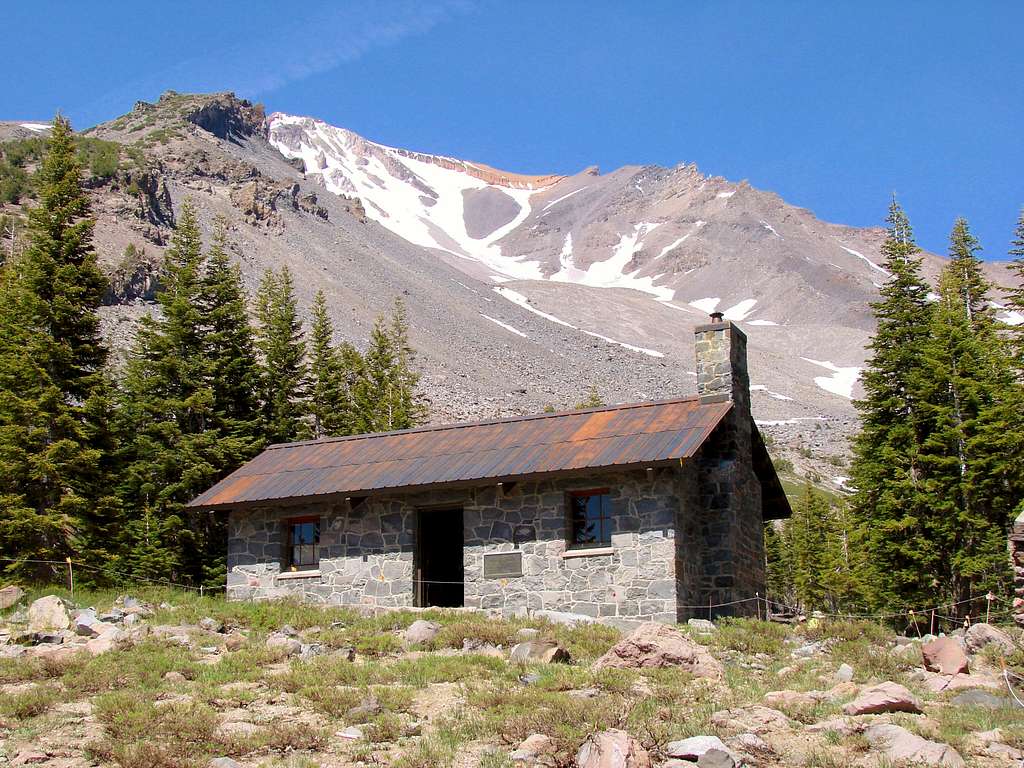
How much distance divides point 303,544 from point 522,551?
523 centimetres

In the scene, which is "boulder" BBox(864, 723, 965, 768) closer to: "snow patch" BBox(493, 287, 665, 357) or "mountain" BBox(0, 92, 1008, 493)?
"mountain" BBox(0, 92, 1008, 493)

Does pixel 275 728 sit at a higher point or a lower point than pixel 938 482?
lower

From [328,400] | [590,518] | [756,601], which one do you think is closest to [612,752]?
[590,518]

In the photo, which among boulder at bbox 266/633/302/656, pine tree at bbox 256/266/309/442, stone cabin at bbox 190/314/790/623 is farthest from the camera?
pine tree at bbox 256/266/309/442

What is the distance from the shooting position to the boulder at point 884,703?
10.6 m

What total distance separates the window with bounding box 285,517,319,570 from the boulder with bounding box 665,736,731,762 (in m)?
13.5

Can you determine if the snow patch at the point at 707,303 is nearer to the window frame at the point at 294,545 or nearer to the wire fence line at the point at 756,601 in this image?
the wire fence line at the point at 756,601

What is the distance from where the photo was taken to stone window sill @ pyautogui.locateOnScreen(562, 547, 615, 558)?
18.6 m

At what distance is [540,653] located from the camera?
13.8m

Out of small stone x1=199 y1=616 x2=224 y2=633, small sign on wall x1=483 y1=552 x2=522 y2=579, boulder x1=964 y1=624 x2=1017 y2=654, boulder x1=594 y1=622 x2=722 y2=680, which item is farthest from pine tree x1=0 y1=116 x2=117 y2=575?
boulder x1=964 y1=624 x2=1017 y2=654

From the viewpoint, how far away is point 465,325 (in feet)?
313

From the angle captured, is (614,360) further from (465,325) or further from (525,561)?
(525,561)

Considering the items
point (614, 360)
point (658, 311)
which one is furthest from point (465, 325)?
point (658, 311)

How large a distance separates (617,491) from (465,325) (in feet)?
253
